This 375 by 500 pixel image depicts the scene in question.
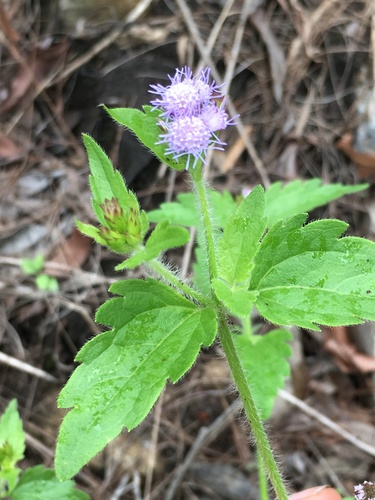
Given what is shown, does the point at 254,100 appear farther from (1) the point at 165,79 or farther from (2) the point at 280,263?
(2) the point at 280,263

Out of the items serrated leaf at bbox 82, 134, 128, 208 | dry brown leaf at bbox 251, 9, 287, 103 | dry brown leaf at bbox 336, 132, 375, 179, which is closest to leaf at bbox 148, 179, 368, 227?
serrated leaf at bbox 82, 134, 128, 208

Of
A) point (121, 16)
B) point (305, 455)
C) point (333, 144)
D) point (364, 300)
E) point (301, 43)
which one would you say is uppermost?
point (121, 16)

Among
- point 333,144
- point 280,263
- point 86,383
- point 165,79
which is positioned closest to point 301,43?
point 333,144

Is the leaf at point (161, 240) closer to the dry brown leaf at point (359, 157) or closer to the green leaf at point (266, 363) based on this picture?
the green leaf at point (266, 363)

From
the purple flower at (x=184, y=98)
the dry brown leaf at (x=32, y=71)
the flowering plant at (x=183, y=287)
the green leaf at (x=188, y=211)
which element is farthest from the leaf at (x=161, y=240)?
the dry brown leaf at (x=32, y=71)

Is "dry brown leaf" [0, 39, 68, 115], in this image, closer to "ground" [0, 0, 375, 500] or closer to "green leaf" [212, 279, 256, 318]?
"ground" [0, 0, 375, 500]

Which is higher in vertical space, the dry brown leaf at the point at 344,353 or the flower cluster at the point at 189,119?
the flower cluster at the point at 189,119

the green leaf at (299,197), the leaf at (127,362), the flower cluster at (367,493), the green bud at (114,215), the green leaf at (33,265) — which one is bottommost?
the flower cluster at (367,493)
